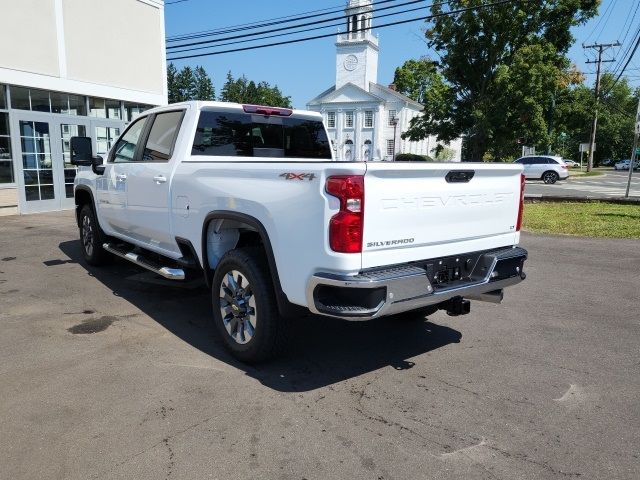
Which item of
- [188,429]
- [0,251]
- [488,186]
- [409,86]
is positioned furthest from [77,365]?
[409,86]

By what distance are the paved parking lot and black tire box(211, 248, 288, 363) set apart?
0.60 ft

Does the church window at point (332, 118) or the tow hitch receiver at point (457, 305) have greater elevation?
the church window at point (332, 118)

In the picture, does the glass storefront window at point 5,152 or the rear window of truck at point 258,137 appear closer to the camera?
the rear window of truck at point 258,137

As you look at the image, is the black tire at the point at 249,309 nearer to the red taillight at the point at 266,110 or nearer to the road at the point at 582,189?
the red taillight at the point at 266,110

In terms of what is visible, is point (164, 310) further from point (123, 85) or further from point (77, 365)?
point (123, 85)

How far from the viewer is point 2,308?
217 inches

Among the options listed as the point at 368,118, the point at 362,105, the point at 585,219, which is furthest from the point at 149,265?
the point at 368,118

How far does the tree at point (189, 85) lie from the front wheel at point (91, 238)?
3330 inches

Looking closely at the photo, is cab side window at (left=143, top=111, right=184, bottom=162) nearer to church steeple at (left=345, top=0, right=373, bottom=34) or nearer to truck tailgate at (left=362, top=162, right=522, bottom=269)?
truck tailgate at (left=362, top=162, right=522, bottom=269)

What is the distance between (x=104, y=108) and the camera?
52.6 ft

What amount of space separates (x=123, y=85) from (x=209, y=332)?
13.8 metres

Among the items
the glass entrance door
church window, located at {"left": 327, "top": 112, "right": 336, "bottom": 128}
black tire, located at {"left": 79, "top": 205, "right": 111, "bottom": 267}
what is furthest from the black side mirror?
church window, located at {"left": 327, "top": 112, "right": 336, "bottom": 128}

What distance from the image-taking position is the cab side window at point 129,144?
232 inches

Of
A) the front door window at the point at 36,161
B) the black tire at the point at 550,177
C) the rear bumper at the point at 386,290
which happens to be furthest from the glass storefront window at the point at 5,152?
the black tire at the point at 550,177
